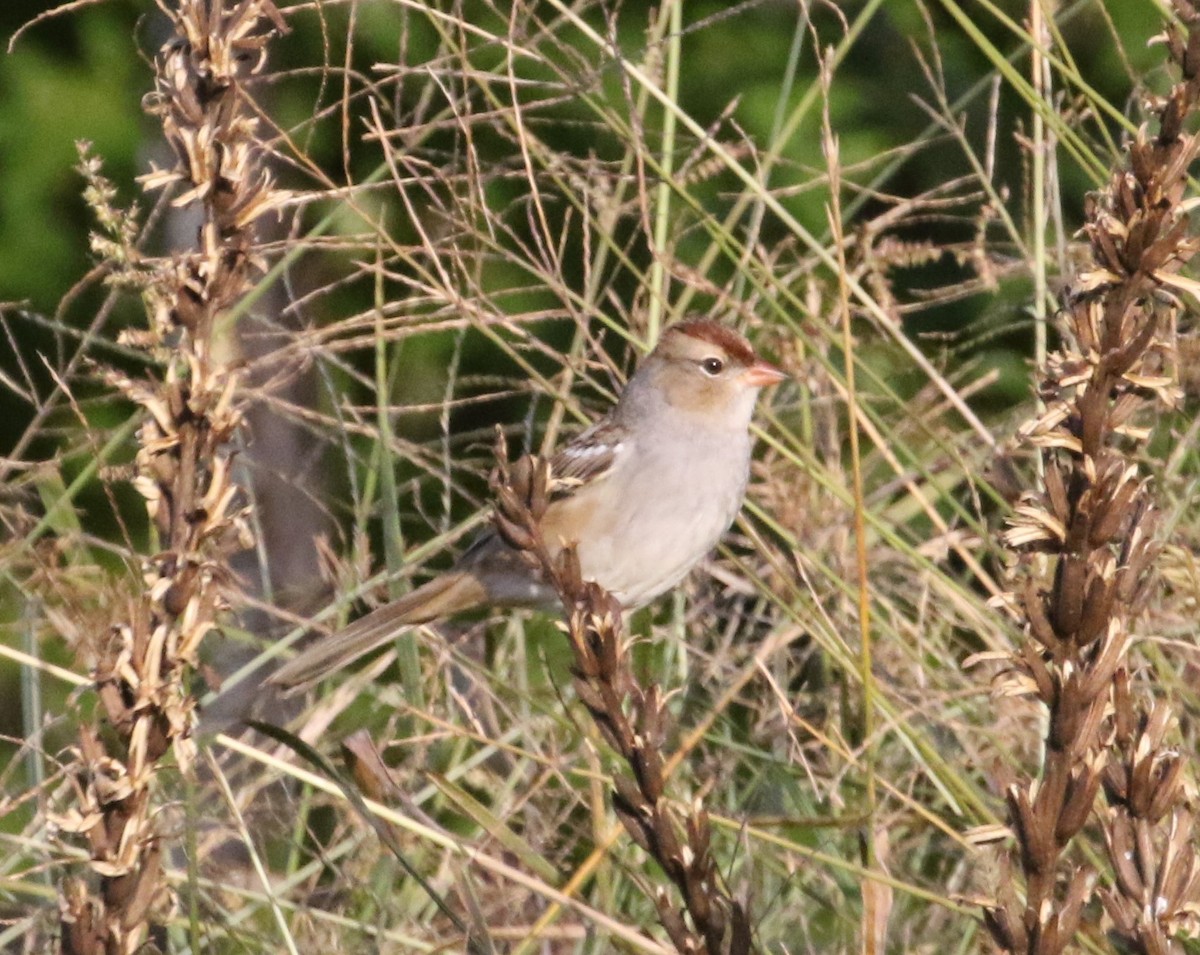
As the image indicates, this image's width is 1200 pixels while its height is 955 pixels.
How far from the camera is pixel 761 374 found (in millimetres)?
2959

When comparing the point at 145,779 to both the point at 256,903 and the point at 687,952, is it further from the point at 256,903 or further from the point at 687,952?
the point at 256,903

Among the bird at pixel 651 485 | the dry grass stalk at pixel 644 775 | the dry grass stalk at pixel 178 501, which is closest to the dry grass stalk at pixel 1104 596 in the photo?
the dry grass stalk at pixel 644 775

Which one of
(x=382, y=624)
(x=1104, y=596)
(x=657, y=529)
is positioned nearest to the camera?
(x=1104, y=596)

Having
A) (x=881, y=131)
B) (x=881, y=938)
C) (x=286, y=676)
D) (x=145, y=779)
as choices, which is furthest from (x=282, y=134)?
(x=881, y=131)

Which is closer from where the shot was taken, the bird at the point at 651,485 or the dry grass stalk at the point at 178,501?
the dry grass stalk at the point at 178,501

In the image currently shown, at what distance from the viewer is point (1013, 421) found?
271 cm

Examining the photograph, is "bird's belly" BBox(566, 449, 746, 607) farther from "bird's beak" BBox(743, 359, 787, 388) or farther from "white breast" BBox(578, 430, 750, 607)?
"bird's beak" BBox(743, 359, 787, 388)

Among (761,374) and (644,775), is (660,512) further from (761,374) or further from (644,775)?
(644,775)

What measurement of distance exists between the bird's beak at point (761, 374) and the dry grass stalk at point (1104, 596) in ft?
6.10

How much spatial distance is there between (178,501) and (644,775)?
32cm

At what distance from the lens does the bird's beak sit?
Answer: 116 inches

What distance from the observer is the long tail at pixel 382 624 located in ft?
8.32

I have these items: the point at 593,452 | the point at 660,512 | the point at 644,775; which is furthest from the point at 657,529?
the point at 644,775

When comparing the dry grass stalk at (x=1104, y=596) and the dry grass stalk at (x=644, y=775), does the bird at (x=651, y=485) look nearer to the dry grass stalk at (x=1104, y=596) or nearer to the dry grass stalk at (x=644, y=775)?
the dry grass stalk at (x=644, y=775)
